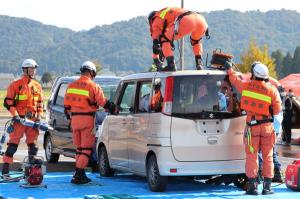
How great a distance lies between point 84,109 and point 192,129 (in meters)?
2.17

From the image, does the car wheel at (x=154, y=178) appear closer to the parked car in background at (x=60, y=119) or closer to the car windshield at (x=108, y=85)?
the parked car in background at (x=60, y=119)

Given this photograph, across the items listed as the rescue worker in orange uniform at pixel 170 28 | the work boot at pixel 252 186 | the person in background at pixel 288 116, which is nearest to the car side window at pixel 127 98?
the rescue worker in orange uniform at pixel 170 28

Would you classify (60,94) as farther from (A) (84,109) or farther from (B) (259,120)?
(B) (259,120)

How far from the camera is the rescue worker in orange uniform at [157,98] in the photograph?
10680mm

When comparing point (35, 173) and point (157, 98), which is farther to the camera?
point (35, 173)

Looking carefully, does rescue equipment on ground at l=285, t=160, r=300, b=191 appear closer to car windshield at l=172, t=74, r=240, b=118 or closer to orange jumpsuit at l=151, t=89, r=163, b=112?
car windshield at l=172, t=74, r=240, b=118

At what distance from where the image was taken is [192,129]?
34.5ft

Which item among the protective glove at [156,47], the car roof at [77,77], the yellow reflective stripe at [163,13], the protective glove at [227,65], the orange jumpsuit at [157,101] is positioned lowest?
the orange jumpsuit at [157,101]

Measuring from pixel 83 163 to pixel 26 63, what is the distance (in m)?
2.08

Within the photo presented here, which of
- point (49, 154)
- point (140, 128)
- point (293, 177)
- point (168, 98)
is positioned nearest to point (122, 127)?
point (140, 128)

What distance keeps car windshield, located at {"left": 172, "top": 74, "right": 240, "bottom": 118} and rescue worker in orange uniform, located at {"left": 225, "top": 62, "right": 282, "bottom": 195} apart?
0.38 m

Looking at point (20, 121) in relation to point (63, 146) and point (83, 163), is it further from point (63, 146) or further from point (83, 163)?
point (63, 146)

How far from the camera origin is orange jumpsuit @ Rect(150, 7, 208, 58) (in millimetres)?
11656

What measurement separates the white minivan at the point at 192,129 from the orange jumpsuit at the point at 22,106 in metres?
2.46
